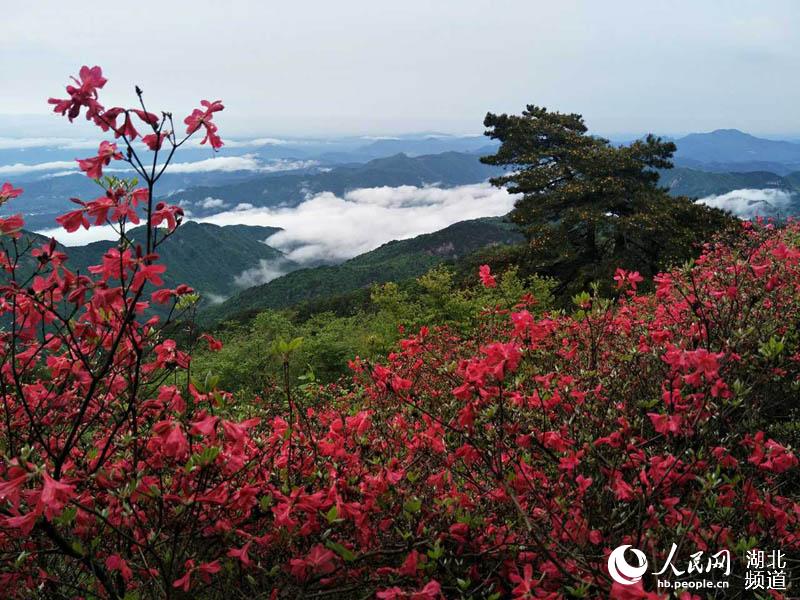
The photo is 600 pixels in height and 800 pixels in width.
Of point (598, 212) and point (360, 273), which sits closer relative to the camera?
point (598, 212)

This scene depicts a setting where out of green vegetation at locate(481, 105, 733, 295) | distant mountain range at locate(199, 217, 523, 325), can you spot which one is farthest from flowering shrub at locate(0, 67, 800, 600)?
distant mountain range at locate(199, 217, 523, 325)

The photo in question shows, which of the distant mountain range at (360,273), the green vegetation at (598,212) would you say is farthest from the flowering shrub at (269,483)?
the distant mountain range at (360,273)

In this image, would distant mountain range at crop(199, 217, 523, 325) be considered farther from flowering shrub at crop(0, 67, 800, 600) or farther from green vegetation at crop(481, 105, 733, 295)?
flowering shrub at crop(0, 67, 800, 600)

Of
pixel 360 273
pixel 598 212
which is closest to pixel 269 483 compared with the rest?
pixel 598 212

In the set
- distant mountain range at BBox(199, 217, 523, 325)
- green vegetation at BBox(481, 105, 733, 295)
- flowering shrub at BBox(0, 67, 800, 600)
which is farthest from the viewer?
distant mountain range at BBox(199, 217, 523, 325)

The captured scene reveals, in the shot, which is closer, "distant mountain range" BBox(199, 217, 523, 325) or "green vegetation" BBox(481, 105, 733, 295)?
"green vegetation" BBox(481, 105, 733, 295)

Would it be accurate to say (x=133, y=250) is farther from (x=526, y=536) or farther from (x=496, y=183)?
(x=496, y=183)

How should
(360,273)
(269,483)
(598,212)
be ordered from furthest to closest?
1. (360,273)
2. (598,212)
3. (269,483)

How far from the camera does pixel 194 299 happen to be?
2.70 metres

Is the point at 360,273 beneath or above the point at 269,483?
beneath

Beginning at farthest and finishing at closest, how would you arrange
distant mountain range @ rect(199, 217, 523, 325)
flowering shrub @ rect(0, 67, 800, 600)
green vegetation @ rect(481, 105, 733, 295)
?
distant mountain range @ rect(199, 217, 523, 325)
green vegetation @ rect(481, 105, 733, 295)
flowering shrub @ rect(0, 67, 800, 600)

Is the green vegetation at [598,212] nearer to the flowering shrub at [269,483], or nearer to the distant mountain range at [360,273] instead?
the flowering shrub at [269,483]

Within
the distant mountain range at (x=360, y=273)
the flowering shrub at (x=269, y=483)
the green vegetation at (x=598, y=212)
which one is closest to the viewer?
the flowering shrub at (x=269, y=483)

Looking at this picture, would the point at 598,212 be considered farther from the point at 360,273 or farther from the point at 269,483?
the point at 360,273
